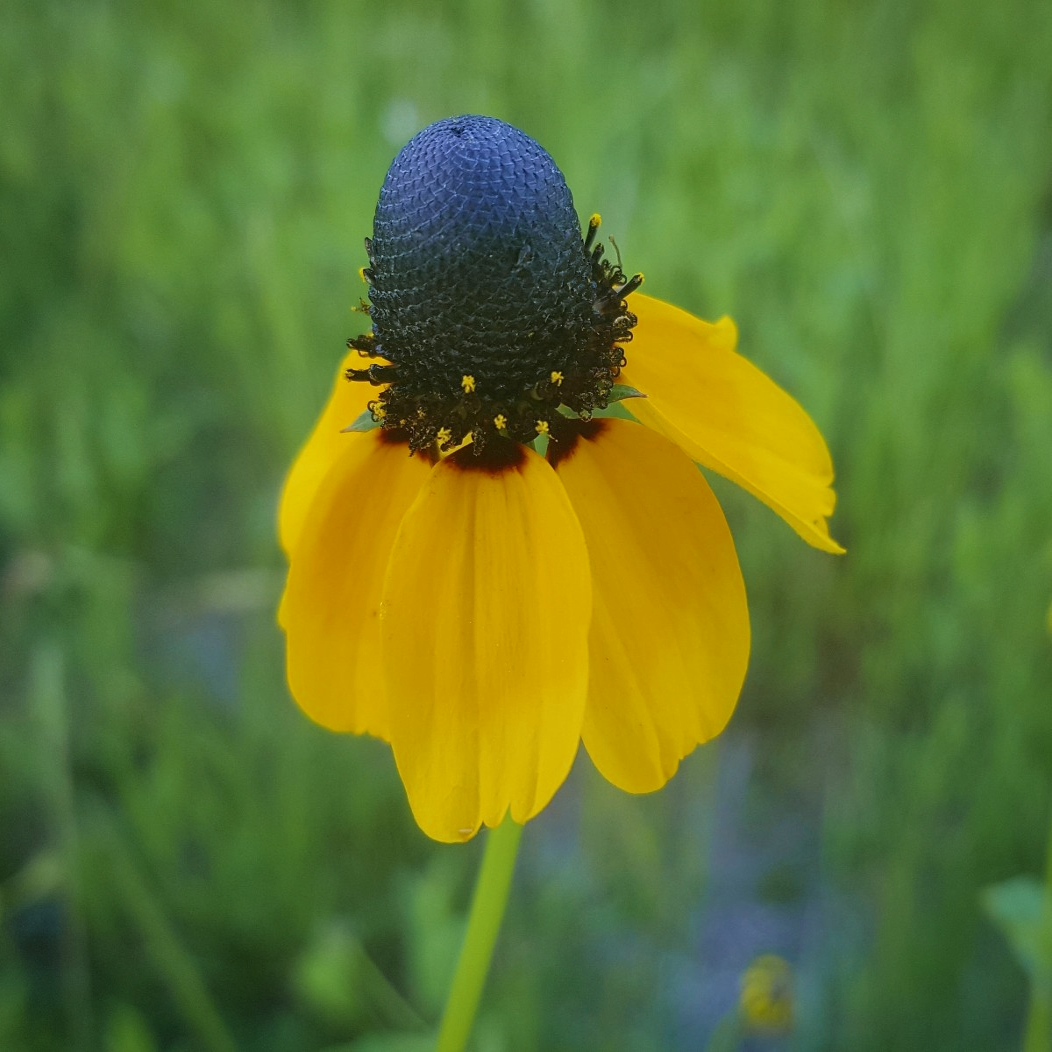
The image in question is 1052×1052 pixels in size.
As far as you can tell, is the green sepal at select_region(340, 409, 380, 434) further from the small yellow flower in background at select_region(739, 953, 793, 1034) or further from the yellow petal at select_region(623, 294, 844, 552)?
the small yellow flower in background at select_region(739, 953, 793, 1034)

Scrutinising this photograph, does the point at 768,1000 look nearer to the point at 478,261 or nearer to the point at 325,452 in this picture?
the point at 325,452

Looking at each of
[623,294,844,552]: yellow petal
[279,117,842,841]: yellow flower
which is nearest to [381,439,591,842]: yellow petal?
[279,117,842,841]: yellow flower

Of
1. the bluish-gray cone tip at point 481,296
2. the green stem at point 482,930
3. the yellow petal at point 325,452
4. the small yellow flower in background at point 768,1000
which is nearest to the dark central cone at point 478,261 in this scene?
the bluish-gray cone tip at point 481,296

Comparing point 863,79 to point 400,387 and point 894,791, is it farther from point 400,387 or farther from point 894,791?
point 400,387

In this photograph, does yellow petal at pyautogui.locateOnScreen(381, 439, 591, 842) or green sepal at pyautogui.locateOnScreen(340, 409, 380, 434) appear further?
green sepal at pyautogui.locateOnScreen(340, 409, 380, 434)

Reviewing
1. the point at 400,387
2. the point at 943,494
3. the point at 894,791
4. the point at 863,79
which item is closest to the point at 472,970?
the point at 400,387
